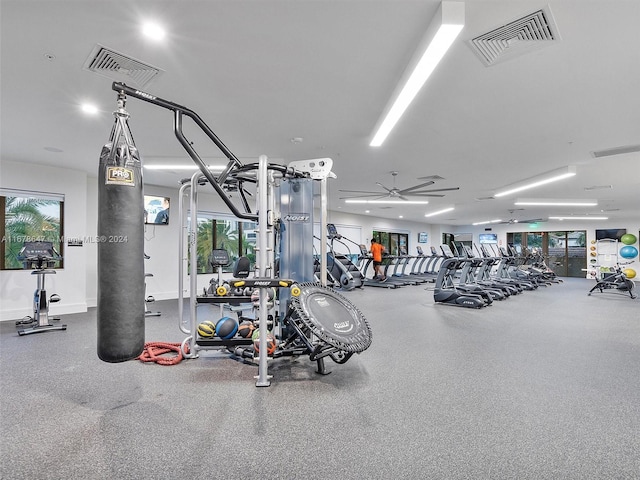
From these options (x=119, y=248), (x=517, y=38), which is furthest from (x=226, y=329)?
(x=517, y=38)

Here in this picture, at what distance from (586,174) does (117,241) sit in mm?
7995

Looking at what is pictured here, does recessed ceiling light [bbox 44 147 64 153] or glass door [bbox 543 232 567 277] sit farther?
glass door [bbox 543 232 567 277]

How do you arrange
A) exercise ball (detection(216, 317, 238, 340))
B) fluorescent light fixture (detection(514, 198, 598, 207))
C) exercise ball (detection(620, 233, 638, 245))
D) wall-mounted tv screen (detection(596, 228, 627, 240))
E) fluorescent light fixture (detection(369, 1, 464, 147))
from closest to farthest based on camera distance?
1. fluorescent light fixture (detection(369, 1, 464, 147))
2. exercise ball (detection(216, 317, 238, 340))
3. fluorescent light fixture (detection(514, 198, 598, 207))
4. exercise ball (detection(620, 233, 638, 245))
5. wall-mounted tv screen (detection(596, 228, 627, 240))

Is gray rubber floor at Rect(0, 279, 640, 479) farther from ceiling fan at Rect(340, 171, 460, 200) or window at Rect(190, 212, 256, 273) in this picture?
window at Rect(190, 212, 256, 273)

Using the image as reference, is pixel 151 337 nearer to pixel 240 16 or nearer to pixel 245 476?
pixel 245 476

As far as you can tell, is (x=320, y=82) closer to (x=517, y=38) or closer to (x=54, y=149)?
(x=517, y=38)

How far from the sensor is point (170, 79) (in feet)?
9.69

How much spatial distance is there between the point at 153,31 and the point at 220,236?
23.1 ft

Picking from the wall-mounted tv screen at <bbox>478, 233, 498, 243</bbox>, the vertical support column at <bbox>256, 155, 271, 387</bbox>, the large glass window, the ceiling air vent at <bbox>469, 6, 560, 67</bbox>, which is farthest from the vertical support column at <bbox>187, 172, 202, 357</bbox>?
the wall-mounted tv screen at <bbox>478, 233, 498, 243</bbox>

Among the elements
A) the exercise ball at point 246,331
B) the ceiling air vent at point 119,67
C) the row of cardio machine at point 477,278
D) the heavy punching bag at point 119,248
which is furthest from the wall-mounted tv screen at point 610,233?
the heavy punching bag at point 119,248

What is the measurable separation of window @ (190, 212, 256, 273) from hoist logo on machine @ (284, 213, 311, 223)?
4.87m

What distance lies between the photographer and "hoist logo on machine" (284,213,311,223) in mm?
3662

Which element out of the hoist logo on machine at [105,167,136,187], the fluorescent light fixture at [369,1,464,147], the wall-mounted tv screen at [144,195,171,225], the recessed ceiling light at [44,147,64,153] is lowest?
the hoist logo on machine at [105,167,136,187]

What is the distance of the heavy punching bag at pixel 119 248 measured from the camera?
1593 mm
